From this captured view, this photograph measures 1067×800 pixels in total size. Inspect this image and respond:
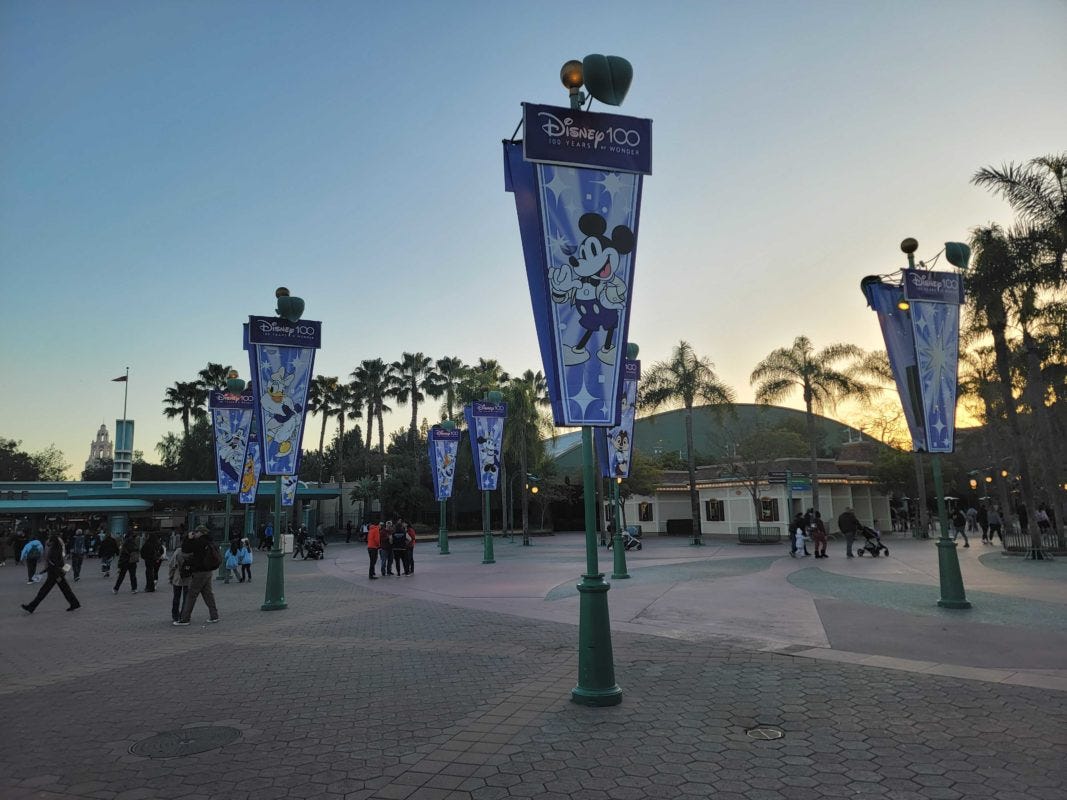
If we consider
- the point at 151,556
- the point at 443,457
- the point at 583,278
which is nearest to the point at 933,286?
the point at 583,278

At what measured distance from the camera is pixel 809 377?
36.1m

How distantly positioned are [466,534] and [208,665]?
40.9 m

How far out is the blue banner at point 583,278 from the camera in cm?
691

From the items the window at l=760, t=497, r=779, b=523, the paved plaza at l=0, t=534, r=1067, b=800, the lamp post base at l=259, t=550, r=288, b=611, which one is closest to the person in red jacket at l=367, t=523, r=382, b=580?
the lamp post base at l=259, t=550, r=288, b=611

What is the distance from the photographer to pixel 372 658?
853cm

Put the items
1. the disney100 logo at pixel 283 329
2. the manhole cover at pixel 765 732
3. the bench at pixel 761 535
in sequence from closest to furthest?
the manhole cover at pixel 765 732 < the disney100 logo at pixel 283 329 < the bench at pixel 761 535

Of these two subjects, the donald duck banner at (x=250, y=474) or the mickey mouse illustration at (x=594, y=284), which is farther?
the donald duck banner at (x=250, y=474)

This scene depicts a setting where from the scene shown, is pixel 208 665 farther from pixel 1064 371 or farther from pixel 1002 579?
pixel 1064 371

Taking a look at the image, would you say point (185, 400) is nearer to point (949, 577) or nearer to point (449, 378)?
point (449, 378)

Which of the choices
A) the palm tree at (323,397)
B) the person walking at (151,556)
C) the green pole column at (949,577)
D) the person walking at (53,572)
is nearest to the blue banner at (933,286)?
the green pole column at (949,577)

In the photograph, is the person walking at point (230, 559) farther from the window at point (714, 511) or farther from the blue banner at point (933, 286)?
the window at point (714, 511)

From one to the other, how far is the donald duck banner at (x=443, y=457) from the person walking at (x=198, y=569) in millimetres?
16182

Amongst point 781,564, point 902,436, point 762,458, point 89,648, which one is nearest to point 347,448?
point 762,458

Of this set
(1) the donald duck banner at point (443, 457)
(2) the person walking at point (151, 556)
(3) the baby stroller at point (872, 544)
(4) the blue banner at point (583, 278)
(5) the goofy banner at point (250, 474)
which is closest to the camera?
(4) the blue banner at point (583, 278)
